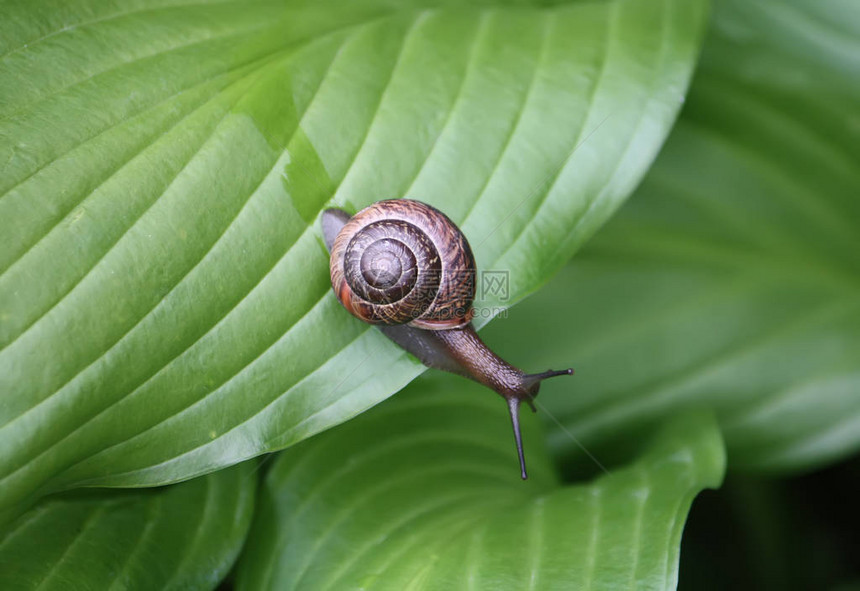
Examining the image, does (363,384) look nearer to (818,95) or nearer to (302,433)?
(302,433)

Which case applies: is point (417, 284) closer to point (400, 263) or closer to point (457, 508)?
point (400, 263)

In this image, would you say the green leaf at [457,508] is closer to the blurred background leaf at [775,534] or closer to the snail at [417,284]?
the snail at [417,284]

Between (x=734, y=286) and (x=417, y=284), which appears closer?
(x=417, y=284)

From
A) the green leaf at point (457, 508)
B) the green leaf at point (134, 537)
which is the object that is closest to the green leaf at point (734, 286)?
the green leaf at point (457, 508)

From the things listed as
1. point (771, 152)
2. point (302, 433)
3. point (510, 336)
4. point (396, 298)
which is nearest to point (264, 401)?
point (302, 433)

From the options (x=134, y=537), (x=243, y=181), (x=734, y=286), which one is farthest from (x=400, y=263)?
(x=734, y=286)
